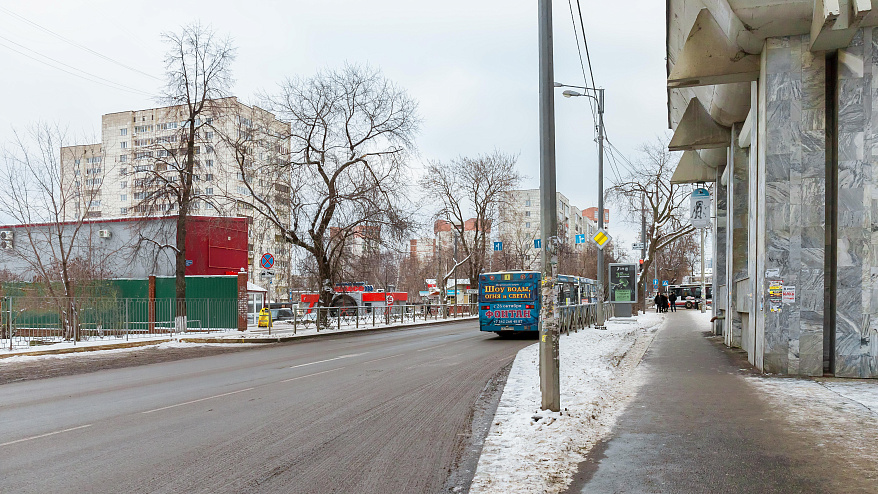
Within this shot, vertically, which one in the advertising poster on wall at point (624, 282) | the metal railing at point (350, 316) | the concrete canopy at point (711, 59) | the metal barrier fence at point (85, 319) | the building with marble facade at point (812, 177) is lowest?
the metal railing at point (350, 316)

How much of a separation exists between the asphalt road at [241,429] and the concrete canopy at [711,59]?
7.47 metres

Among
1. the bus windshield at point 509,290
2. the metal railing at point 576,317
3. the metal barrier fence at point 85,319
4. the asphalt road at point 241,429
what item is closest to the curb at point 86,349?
the metal barrier fence at point 85,319

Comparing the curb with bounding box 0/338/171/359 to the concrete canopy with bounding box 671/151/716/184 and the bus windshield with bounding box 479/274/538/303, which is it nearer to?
the bus windshield with bounding box 479/274/538/303

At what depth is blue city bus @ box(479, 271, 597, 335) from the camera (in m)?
23.8

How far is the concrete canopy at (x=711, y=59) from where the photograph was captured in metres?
12.6

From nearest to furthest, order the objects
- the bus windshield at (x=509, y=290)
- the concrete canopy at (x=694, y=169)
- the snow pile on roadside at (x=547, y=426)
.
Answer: the snow pile on roadside at (x=547, y=426)
the bus windshield at (x=509, y=290)
the concrete canopy at (x=694, y=169)

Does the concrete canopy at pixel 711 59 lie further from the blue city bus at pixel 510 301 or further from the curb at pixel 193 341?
the curb at pixel 193 341

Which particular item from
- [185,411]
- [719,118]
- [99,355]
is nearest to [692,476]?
[185,411]

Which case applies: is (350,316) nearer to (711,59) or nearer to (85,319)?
(85,319)

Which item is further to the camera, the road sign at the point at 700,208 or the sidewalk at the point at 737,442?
the road sign at the point at 700,208

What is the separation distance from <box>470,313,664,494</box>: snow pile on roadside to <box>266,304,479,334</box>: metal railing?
16531 mm

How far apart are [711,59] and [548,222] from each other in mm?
7022

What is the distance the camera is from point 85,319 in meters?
24.5

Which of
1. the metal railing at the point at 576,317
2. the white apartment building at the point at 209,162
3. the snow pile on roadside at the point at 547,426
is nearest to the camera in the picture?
the snow pile on roadside at the point at 547,426
